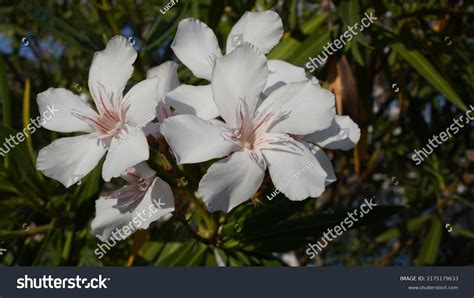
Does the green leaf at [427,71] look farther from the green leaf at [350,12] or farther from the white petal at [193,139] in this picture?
the white petal at [193,139]

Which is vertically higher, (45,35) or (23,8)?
(23,8)

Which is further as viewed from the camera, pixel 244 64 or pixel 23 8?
pixel 23 8

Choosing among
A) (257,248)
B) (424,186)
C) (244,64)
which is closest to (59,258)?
(257,248)

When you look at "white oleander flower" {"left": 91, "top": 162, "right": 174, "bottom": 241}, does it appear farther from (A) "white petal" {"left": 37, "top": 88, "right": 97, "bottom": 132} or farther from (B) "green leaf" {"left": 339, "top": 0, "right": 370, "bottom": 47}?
(B) "green leaf" {"left": 339, "top": 0, "right": 370, "bottom": 47}

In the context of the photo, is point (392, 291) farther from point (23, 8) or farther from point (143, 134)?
point (23, 8)
